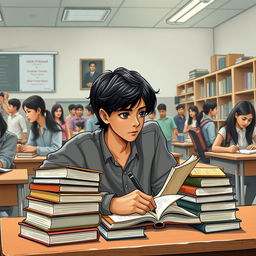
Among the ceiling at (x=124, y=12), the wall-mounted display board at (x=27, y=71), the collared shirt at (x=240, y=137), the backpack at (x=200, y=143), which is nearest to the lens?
the collared shirt at (x=240, y=137)

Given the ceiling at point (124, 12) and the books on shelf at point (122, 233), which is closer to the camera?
the books on shelf at point (122, 233)

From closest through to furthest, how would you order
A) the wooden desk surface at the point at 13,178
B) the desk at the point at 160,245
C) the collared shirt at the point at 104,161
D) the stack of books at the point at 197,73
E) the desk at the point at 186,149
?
the desk at the point at 160,245
the collared shirt at the point at 104,161
the wooden desk surface at the point at 13,178
the desk at the point at 186,149
the stack of books at the point at 197,73

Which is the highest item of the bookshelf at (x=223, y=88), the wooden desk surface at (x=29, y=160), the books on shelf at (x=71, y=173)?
the bookshelf at (x=223, y=88)

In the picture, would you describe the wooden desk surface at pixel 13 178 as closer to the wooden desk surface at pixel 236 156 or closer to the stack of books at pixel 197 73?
the wooden desk surface at pixel 236 156

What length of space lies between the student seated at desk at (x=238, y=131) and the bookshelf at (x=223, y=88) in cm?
220

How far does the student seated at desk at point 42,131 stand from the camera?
3.88m

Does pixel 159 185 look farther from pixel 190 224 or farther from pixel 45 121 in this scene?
pixel 45 121

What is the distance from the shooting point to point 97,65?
9164mm

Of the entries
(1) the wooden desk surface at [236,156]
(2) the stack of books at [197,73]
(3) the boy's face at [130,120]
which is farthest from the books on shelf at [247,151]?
(2) the stack of books at [197,73]

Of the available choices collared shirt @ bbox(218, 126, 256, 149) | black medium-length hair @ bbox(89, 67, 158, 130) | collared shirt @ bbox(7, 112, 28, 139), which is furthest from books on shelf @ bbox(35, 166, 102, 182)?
collared shirt @ bbox(7, 112, 28, 139)

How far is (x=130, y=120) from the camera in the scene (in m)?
1.43

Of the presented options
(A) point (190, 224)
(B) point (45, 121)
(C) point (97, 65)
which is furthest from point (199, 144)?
(C) point (97, 65)

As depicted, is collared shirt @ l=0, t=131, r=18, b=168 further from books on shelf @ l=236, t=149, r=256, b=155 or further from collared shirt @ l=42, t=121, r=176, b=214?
books on shelf @ l=236, t=149, r=256, b=155

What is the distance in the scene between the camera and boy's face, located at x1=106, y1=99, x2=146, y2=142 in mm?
1435
